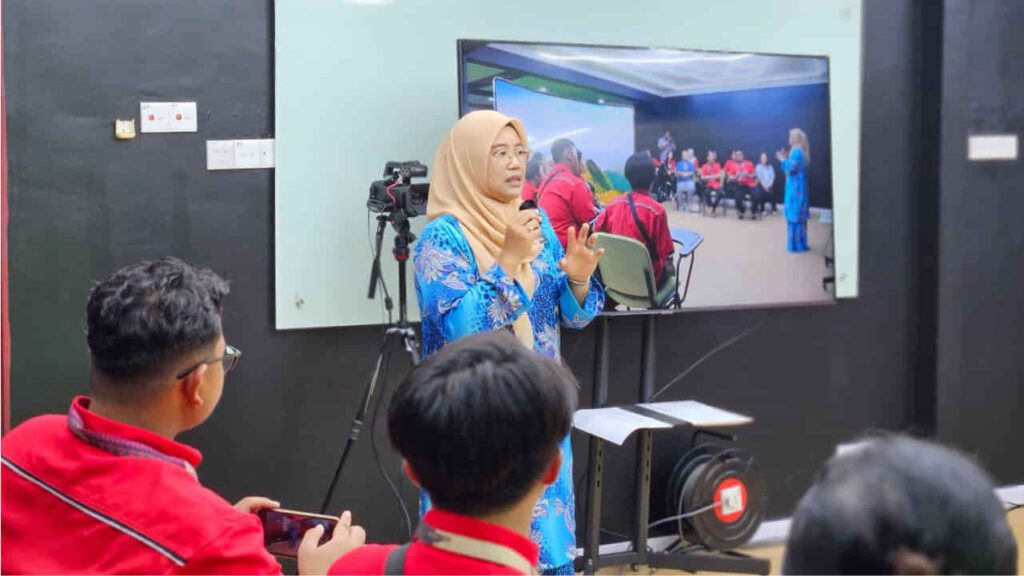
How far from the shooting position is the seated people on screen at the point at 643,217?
3.41 metres

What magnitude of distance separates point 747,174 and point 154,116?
1948 mm

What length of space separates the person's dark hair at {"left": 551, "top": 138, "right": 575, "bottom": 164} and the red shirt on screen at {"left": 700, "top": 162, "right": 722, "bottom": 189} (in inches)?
21.7

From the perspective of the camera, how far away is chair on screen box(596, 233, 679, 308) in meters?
3.36

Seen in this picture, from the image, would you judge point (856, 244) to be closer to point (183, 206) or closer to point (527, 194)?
point (527, 194)

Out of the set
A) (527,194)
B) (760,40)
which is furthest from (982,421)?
(527,194)

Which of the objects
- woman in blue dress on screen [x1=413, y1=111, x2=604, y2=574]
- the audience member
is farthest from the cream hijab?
the audience member

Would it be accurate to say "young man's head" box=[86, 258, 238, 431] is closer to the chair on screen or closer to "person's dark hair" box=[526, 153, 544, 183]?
"person's dark hair" box=[526, 153, 544, 183]

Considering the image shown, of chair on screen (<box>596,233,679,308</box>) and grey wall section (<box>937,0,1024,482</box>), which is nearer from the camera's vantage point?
chair on screen (<box>596,233,679,308</box>)

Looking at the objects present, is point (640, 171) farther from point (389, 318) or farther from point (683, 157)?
point (389, 318)

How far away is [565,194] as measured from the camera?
328 cm

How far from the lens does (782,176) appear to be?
3768mm

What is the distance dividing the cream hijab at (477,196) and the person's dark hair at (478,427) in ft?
4.39

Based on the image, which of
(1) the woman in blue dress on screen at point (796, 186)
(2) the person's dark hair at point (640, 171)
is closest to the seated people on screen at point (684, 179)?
(2) the person's dark hair at point (640, 171)

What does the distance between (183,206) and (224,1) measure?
1.97 ft
